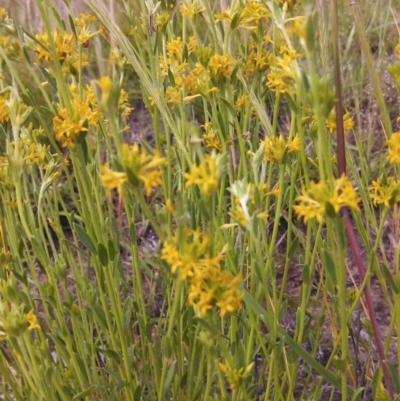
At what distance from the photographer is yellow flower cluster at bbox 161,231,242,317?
0.63 m

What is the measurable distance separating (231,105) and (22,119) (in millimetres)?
355

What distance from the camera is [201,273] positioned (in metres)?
0.63

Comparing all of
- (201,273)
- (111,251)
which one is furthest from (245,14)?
(201,273)

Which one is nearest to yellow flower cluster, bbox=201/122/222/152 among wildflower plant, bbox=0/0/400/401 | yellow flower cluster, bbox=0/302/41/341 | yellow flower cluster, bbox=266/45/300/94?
wildflower plant, bbox=0/0/400/401

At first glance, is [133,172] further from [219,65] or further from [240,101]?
[240,101]

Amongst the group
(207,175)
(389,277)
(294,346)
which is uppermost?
(207,175)

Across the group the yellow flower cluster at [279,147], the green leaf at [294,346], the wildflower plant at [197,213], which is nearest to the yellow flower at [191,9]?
the wildflower plant at [197,213]

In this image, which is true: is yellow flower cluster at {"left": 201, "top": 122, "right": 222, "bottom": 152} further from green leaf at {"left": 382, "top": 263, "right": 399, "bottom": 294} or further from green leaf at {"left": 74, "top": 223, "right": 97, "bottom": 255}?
green leaf at {"left": 382, "top": 263, "right": 399, "bottom": 294}

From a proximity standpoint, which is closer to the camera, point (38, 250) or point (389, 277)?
point (389, 277)

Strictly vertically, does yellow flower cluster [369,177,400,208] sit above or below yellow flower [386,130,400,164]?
below

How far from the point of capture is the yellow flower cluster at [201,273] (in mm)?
633

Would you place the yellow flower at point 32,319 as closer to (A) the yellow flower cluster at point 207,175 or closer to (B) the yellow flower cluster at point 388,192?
(A) the yellow flower cluster at point 207,175

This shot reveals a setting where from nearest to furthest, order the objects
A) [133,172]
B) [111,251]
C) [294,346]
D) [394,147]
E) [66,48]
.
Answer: [133,172], [394,147], [294,346], [111,251], [66,48]

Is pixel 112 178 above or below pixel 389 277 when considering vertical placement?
above
